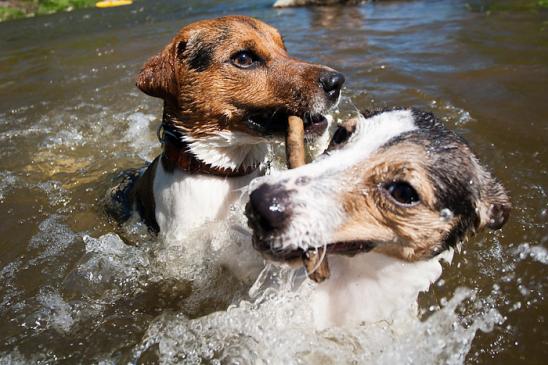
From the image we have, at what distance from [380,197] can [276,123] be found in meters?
1.38

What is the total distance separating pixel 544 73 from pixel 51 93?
8.82 m

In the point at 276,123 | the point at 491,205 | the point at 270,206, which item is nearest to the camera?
the point at 270,206

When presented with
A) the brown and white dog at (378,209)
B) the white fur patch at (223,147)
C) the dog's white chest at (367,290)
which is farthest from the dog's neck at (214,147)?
the dog's white chest at (367,290)

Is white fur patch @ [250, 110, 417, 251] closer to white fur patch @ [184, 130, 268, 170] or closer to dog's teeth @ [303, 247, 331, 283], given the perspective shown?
dog's teeth @ [303, 247, 331, 283]

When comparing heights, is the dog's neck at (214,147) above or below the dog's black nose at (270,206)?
below

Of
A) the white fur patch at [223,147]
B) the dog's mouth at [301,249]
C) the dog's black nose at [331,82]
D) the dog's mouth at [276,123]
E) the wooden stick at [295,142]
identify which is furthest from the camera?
the white fur patch at [223,147]

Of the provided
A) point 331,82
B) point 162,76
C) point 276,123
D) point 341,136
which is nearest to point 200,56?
point 162,76

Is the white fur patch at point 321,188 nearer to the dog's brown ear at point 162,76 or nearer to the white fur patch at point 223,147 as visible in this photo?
the white fur patch at point 223,147

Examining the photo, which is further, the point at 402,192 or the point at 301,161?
the point at 301,161

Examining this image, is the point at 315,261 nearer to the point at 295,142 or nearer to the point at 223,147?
the point at 295,142

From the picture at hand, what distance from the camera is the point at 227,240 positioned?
13.8 feet

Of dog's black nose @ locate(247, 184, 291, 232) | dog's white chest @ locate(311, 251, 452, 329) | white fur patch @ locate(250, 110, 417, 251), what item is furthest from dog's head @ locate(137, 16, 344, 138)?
dog's black nose @ locate(247, 184, 291, 232)

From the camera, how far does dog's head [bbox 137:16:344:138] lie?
154 inches

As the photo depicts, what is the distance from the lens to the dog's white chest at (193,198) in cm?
414
